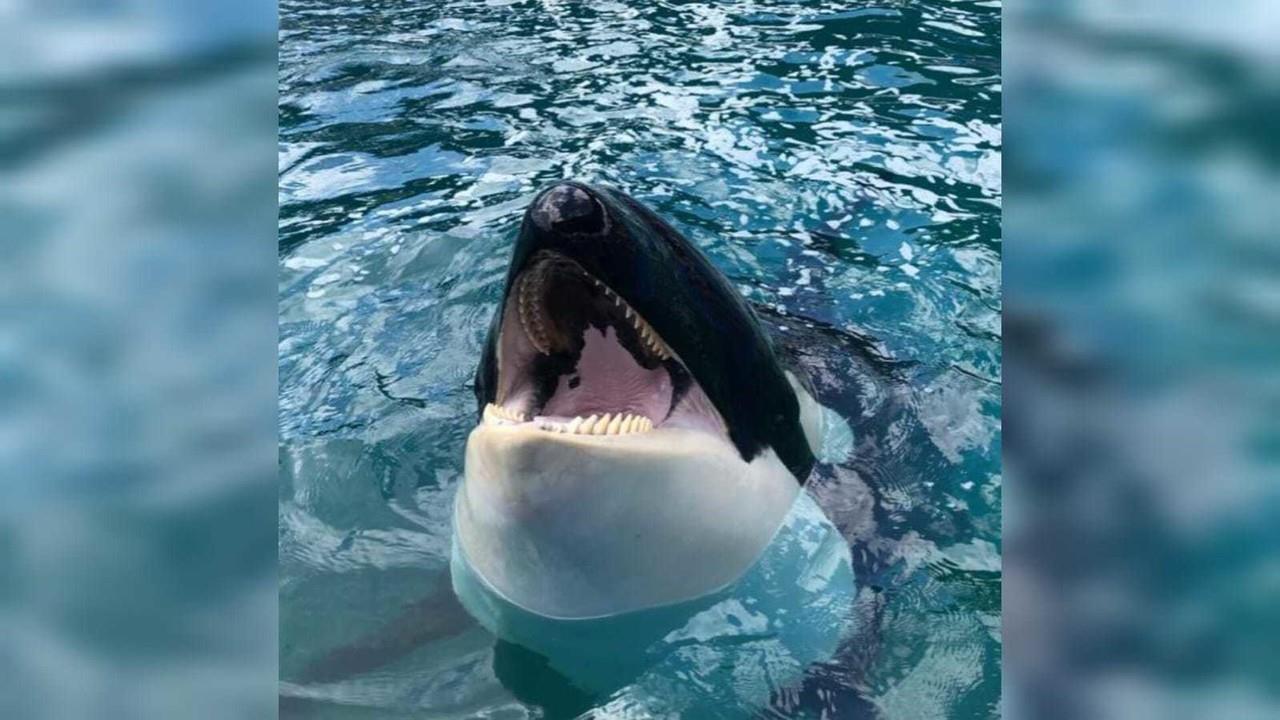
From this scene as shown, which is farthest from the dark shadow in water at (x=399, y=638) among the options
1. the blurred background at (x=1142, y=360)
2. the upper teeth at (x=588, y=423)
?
the blurred background at (x=1142, y=360)

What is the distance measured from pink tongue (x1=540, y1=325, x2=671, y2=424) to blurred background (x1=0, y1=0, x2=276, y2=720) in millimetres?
3058

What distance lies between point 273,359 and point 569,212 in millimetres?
2722

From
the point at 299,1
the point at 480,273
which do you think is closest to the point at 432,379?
the point at 480,273

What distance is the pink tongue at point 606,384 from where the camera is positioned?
386 cm

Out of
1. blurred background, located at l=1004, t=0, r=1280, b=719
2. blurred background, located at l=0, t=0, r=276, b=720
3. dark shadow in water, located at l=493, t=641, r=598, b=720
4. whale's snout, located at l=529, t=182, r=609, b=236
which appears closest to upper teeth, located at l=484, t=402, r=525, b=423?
whale's snout, located at l=529, t=182, r=609, b=236

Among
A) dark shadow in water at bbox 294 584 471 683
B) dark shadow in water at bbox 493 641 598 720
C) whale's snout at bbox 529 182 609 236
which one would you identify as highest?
whale's snout at bbox 529 182 609 236

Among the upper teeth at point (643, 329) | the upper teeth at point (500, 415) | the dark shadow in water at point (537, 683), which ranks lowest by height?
the dark shadow in water at point (537, 683)

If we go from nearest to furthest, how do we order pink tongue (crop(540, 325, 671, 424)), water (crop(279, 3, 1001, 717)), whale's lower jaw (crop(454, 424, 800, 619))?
whale's lower jaw (crop(454, 424, 800, 619)), pink tongue (crop(540, 325, 671, 424)), water (crop(279, 3, 1001, 717))

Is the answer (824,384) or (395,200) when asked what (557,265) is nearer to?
(824,384)

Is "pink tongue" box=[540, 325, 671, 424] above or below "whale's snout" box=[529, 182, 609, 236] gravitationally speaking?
below

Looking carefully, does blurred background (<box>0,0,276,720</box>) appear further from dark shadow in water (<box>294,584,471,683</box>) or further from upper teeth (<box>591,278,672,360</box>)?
dark shadow in water (<box>294,584,471,683</box>)

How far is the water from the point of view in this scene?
399 cm

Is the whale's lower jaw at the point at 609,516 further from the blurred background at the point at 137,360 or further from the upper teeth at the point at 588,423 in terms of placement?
the blurred background at the point at 137,360

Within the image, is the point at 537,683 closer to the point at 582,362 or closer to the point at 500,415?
the point at 500,415
